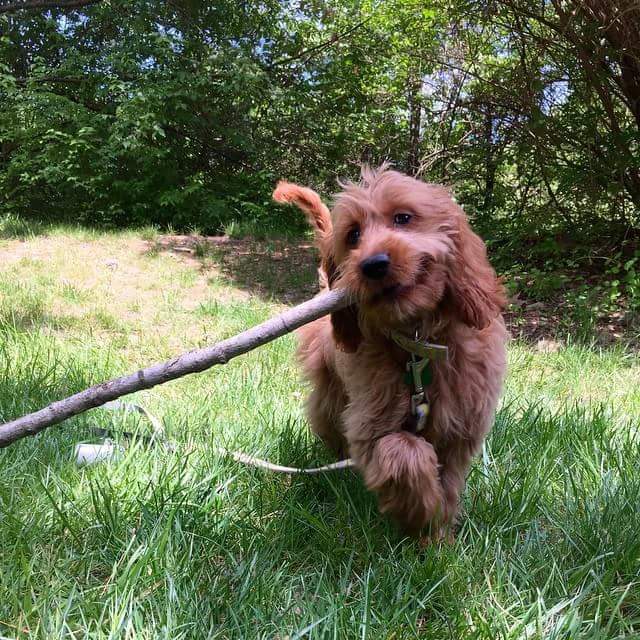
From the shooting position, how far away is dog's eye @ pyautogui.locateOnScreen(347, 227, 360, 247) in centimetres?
216

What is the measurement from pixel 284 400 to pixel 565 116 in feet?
16.1

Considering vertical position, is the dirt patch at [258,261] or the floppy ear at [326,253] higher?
the floppy ear at [326,253]

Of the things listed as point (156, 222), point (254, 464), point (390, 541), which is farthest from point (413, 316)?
point (156, 222)

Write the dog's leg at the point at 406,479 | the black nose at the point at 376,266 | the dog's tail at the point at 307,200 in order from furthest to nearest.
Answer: the dog's tail at the point at 307,200, the dog's leg at the point at 406,479, the black nose at the point at 376,266

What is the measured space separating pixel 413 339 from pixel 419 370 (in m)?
0.11

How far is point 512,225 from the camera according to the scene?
748cm

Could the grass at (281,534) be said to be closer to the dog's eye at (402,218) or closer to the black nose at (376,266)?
the black nose at (376,266)

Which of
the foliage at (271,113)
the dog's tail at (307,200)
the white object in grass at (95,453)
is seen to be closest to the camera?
the white object in grass at (95,453)

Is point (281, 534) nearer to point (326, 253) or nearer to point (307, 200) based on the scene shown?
point (326, 253)

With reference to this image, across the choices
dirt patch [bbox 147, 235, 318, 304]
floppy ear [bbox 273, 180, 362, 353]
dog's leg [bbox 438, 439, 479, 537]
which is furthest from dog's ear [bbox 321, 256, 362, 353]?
dirt patch [bbox 147, 235, 318, 304]

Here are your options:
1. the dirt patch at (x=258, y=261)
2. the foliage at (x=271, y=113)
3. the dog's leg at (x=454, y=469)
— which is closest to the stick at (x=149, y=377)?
the dog's leg at (x=454, y=469)

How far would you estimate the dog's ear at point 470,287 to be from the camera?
207 cm

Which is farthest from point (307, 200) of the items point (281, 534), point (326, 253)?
point (281, 534)

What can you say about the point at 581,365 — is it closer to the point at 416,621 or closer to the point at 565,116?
the point at 416,621
